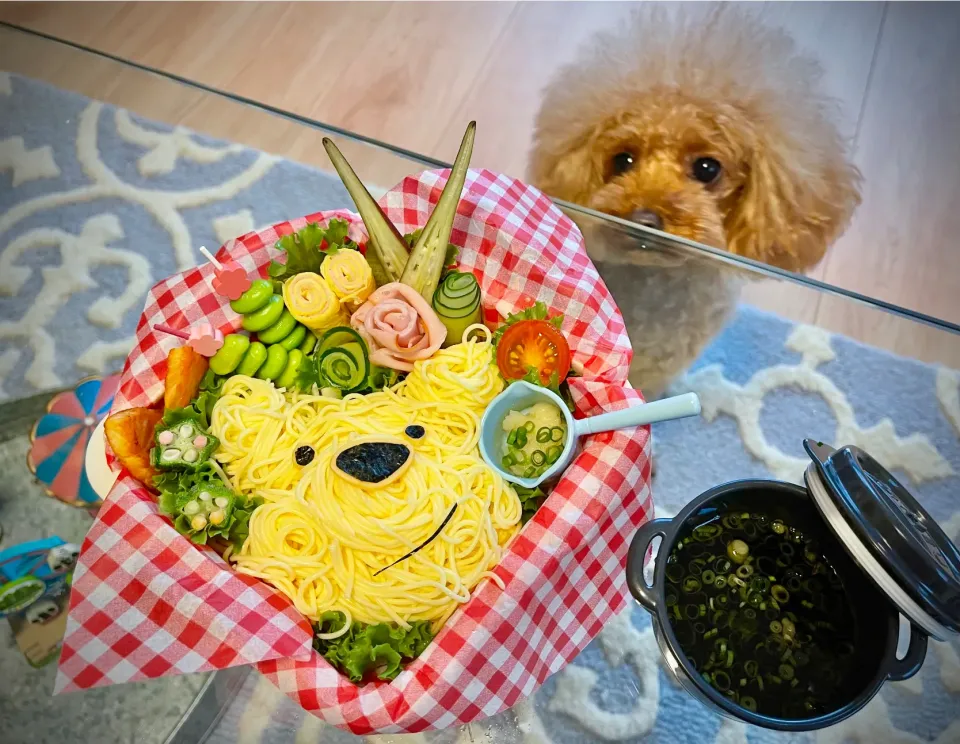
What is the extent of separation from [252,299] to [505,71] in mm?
1304

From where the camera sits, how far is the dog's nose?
1.08 m

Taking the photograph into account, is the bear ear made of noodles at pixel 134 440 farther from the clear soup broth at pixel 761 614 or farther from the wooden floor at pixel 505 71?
the wooden floor at pixel 505 71

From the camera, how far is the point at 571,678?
3.13ft

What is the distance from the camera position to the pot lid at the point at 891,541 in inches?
25.4

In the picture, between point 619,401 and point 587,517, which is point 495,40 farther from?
point 587,517

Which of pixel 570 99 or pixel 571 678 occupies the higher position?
pixel 570 99

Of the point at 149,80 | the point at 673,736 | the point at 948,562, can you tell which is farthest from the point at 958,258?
the point at 149,80

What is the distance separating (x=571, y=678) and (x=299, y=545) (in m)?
0.42

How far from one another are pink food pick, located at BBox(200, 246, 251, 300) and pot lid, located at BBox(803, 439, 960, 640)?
0.71m

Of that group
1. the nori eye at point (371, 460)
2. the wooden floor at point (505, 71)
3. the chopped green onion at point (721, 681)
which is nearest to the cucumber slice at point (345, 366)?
the nori eye at point (371, 460)

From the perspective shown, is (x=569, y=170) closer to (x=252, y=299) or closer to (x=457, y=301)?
(x=457, y=301)

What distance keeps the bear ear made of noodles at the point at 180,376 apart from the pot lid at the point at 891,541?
0.73 metres

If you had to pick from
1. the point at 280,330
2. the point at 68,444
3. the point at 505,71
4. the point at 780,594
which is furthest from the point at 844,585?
the point at 505,71

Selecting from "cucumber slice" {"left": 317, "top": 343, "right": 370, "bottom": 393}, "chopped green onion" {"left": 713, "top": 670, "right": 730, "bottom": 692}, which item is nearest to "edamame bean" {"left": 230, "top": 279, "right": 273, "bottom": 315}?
"cucumber slice" {"left": 317, "top": 343, "right": 370, "bottom": 393}
